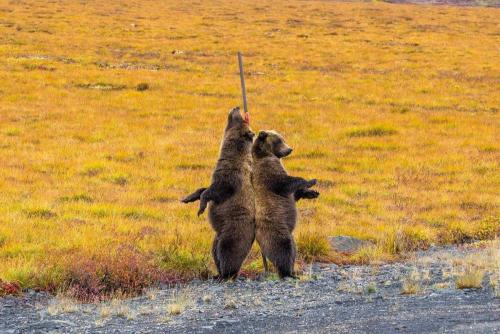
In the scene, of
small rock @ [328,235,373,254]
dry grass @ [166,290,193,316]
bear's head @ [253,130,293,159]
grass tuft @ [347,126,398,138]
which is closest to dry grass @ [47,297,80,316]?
dry grass @ [166,290,193,316]

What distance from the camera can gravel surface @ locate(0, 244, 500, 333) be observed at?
8.10 m

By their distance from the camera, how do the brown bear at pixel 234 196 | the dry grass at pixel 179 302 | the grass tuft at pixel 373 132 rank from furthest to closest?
the grass tuft at pixel 373 132 → the brown bear at pixel 234 196 → the dry grass at pixel 179 302

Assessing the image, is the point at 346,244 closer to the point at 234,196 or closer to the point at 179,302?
the point at 234,196

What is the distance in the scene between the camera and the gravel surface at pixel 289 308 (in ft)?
26.6

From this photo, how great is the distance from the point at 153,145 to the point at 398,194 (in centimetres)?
902

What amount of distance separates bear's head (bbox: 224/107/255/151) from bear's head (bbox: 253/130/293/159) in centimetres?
13

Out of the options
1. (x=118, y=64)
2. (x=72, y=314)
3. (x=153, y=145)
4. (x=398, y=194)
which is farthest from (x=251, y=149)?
(x=118, y=64)

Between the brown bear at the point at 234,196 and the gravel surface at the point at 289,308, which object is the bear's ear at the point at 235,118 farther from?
the gravel surface at the point at 289,308

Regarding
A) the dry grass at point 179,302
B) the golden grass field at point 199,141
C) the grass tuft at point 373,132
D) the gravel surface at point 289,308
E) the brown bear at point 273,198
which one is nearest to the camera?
the gravel surface at point 289,308

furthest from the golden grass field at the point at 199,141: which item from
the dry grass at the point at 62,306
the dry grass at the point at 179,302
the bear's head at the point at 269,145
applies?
the bear's head at the point at 269,145

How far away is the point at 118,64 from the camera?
45125mm

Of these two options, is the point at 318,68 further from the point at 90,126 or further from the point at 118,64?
the point at 90,126

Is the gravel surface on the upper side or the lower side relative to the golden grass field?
upper

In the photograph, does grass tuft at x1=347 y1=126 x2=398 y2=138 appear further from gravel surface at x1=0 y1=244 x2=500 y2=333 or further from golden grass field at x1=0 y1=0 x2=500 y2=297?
gravel surface at x1=0 y1=244 x2=500 y2=333
